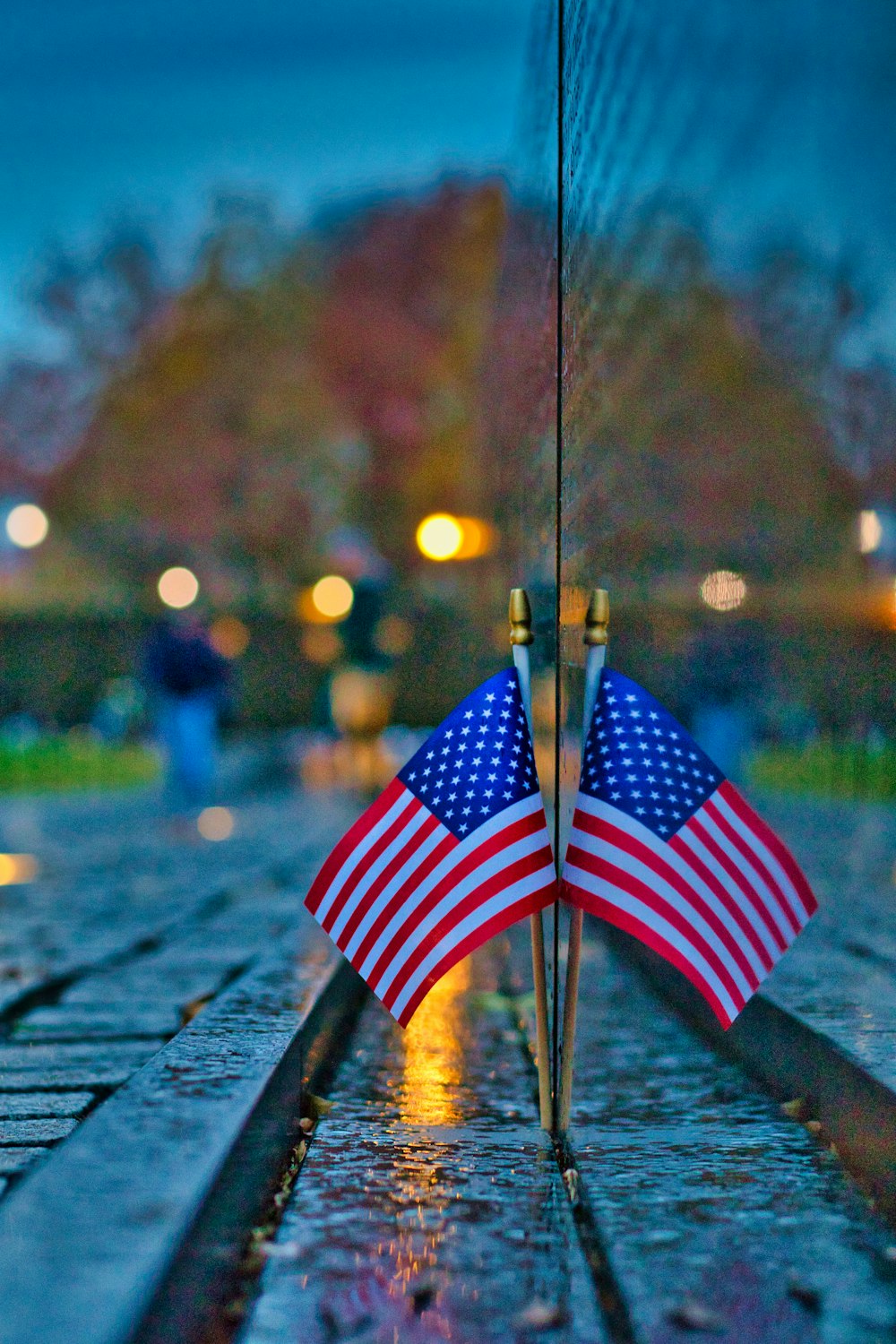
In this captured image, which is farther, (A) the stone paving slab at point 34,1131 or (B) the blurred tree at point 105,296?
(B) the blurred tree at point 105,296

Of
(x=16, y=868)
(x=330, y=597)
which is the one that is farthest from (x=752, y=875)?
(x=330, y=597)

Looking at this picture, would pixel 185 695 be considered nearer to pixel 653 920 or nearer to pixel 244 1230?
pixel 653 920

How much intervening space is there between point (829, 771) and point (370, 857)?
1044cm

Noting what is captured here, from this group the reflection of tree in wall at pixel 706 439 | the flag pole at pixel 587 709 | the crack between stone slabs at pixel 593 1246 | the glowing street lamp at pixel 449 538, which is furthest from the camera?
the glowing street lamp at pixel 449 538

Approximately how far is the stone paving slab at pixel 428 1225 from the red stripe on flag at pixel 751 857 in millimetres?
763

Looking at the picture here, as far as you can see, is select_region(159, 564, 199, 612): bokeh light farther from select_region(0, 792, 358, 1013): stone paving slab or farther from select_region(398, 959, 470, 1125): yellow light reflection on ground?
select_region(398, 959, 470, 1125): yellow light reflection on ground

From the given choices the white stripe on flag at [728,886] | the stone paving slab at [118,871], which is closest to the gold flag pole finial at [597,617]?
the white stripe on flag at [728,886]

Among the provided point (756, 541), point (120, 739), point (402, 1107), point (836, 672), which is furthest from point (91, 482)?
point (402, 1107)

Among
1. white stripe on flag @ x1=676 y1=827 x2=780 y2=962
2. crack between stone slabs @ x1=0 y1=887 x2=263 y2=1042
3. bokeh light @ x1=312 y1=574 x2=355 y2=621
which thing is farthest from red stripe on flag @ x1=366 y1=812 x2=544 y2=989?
bokeh light @ x1=312 y1=574 x2=355 y2=621

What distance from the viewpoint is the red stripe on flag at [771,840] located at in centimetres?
321

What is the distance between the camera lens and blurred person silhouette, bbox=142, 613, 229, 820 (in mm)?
12055

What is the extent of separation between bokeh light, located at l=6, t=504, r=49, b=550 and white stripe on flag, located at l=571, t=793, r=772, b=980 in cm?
2430

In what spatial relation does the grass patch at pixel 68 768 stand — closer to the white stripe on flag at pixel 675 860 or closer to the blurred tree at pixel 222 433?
the blurred tree at pixel 222 433

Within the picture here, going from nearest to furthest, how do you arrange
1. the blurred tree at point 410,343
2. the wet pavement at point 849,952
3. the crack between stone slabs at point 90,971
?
the wet pavement at point 849,952, the crack between stone slabs at point 90,971, the blurred tree at point 410,343
